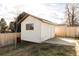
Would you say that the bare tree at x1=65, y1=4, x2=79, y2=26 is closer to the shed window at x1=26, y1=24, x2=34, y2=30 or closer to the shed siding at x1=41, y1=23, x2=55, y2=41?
the shed siding at x1=41, y1=23, x2=55, y2=41

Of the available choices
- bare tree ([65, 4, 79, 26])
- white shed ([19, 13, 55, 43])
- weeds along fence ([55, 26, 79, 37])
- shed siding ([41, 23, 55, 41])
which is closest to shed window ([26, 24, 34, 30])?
white shed ([19, 13, 55, 43])

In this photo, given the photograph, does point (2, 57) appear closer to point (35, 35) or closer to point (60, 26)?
point (35, 35)

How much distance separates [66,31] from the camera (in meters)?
2.24

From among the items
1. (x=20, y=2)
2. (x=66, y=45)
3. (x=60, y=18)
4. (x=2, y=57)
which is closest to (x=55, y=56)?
(x=66, y=45)

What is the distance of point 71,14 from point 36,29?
1.59 ft

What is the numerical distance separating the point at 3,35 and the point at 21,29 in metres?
0.24

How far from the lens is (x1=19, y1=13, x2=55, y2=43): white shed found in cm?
221

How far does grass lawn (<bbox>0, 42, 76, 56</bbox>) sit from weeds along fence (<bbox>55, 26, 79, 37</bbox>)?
0.16 m

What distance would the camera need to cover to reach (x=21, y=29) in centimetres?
222

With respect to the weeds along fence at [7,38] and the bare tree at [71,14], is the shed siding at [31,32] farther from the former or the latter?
the bare tree at [71,14]

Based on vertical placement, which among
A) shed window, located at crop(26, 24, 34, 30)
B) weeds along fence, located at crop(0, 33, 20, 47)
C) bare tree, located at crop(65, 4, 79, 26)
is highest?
bare tree, located at crop(65, 4, 79, 26)

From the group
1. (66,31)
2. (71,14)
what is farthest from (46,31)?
(71,14)

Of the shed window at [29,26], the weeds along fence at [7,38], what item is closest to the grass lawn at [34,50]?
the weeds along fence at [7,38]

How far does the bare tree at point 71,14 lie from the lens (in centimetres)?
218
